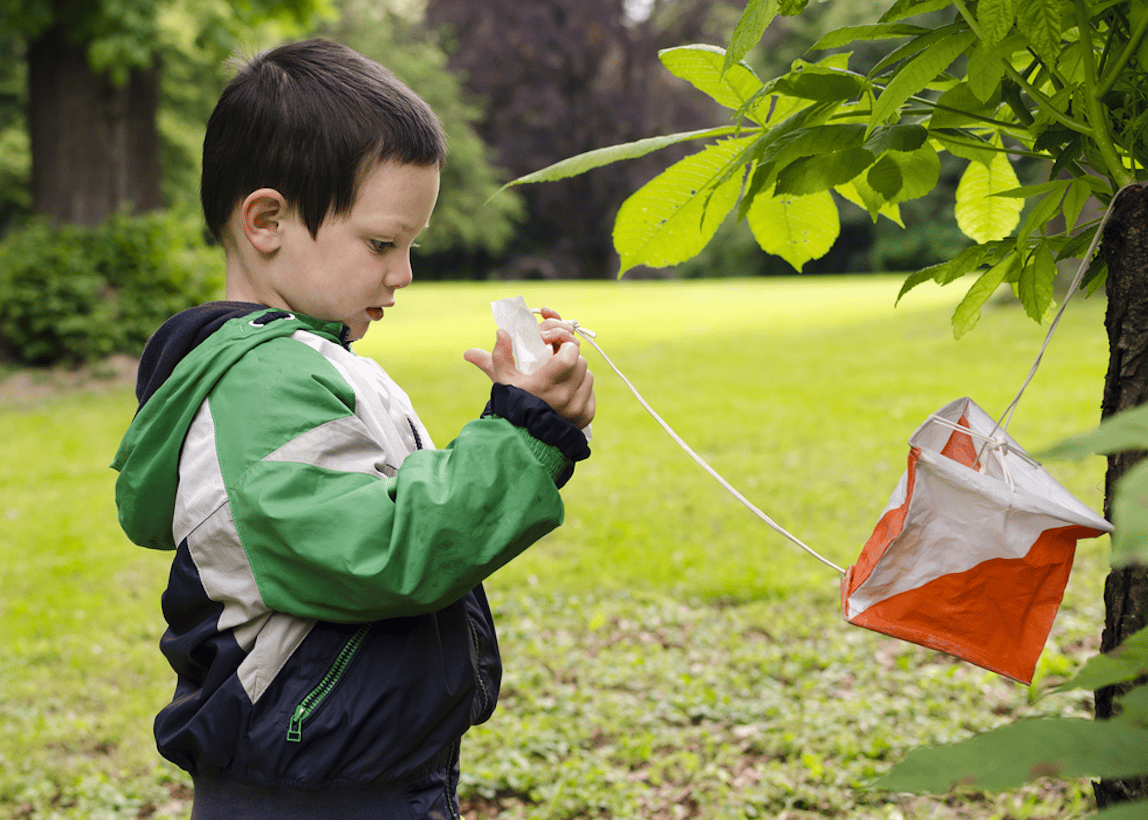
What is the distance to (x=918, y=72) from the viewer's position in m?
1.02

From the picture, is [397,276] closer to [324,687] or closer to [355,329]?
[355,329]

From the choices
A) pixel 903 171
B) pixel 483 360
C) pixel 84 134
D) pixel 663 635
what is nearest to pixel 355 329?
pixel 483 360

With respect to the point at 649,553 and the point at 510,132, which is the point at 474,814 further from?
the point at 510,132

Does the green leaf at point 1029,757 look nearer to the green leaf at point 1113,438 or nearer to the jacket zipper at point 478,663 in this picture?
the green leaf at point 1113,438

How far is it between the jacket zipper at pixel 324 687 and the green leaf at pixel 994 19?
3.44 ft

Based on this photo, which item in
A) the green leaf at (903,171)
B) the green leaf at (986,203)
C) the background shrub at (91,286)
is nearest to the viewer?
the green leaf at (903,171)

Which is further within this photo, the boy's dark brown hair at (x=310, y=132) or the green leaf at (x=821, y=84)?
the boy's dark brown hair at (x=310, y=132)

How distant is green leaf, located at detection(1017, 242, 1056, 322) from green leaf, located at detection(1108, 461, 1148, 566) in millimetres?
997

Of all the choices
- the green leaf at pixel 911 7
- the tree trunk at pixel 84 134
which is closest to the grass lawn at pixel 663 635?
the green leaf at pixel 911 7

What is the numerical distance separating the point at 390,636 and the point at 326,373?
0.38 metres

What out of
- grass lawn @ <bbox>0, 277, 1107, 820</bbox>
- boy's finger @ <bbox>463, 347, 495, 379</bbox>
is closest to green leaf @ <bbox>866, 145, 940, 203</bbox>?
boy's finger @ <bbox>463, 347, 495, 379</bbox>

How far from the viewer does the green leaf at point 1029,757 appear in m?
0.54

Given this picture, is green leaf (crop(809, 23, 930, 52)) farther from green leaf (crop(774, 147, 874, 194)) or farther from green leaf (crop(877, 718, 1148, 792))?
green leaf (crop(877, 718, 1148, 792))

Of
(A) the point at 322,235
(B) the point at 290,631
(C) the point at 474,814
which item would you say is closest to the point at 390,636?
(B) the point at 290,631
